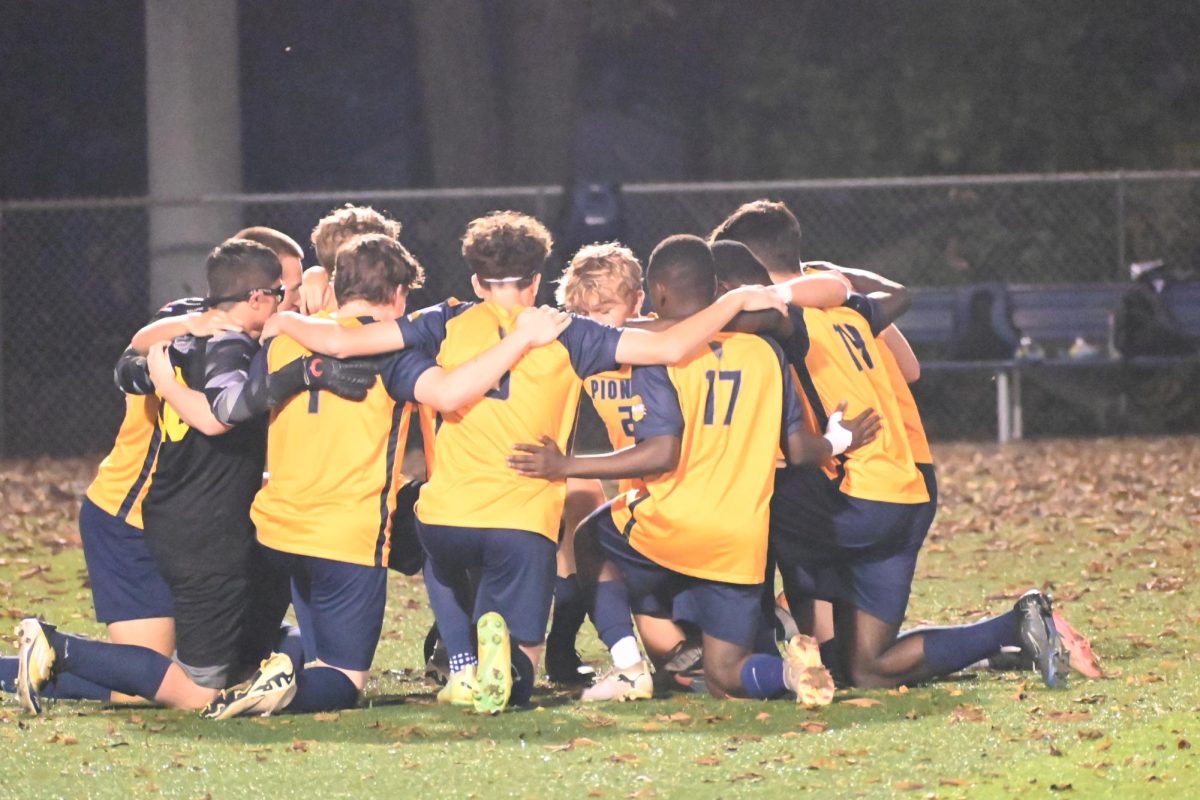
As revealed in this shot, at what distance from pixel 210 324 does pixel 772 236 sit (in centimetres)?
208

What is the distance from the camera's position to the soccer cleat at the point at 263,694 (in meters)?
5.91

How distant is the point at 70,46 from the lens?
19.2 m

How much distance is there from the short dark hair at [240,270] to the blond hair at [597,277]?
3.43 ft

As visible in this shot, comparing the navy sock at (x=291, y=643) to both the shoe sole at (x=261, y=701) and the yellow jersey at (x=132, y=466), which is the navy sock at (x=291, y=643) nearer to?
the shoe sole at (x=261, y=701)

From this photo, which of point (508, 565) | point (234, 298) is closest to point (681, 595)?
point (508, 565)

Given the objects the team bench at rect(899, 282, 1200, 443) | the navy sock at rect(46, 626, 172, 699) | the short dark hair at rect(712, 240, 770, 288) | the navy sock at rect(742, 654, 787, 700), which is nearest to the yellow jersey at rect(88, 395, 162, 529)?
the navy sock at rect(46, 626, 172, 699)

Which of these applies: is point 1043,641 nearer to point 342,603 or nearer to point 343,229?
point 342,603

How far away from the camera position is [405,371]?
20.0 ft

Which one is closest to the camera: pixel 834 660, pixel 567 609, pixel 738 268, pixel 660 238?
pixel 738 268

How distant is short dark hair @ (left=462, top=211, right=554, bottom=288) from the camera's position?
6.19m

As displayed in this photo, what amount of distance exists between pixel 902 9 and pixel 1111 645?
1264 cm

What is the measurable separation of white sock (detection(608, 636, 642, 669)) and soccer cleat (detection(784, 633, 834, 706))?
2.00 ft

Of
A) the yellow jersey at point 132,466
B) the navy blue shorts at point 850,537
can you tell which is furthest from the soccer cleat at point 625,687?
the yellow jersey at point 132,466

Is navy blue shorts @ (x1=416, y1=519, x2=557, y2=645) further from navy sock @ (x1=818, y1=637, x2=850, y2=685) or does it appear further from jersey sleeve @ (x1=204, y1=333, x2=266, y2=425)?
navy sock @ (x1=818, y1=637, x2=850, y2=685)
